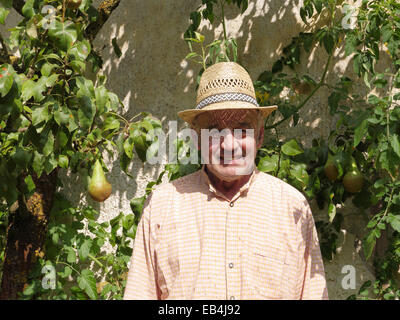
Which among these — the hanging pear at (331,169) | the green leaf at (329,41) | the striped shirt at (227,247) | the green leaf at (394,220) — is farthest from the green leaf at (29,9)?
the green leaf at (394,220)

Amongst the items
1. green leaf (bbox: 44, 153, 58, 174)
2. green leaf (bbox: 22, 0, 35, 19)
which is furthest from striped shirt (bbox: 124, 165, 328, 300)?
green leaf (bbox: 22, 0, 35, 19)

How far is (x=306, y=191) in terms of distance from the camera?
256cm

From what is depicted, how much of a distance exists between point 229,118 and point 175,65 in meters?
1.49

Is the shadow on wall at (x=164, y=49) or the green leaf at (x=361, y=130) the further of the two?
the shadow on wall at (x=164, y=49)

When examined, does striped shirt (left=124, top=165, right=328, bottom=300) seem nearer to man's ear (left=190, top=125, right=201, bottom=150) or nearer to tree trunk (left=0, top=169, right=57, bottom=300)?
man's ear (left=190, top=125, right=201, bottom=150)

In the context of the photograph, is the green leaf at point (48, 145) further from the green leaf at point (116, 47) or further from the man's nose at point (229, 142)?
the green leaf at point (116, 47)

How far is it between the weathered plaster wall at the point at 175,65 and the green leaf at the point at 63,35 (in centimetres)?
126

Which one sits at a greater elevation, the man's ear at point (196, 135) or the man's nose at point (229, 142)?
the man's ear at point (196, 135)

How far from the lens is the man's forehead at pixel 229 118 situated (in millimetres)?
1616

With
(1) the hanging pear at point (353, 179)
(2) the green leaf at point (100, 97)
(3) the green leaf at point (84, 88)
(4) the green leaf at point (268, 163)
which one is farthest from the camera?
(1) the hanging pear at point (353, 179)

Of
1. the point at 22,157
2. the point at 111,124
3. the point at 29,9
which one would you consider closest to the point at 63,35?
the point at 29,9

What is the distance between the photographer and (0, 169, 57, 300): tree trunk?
2.63 m
